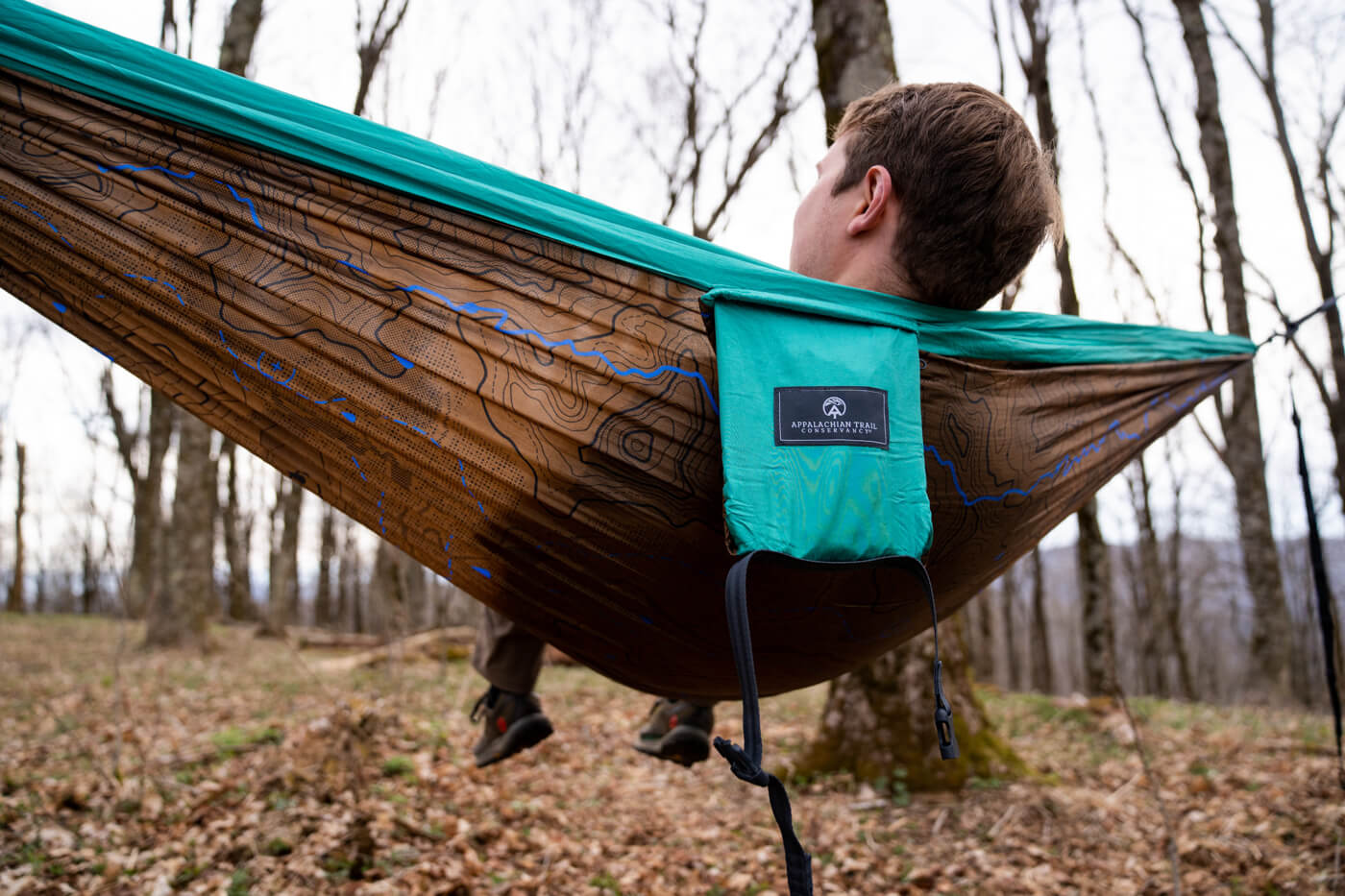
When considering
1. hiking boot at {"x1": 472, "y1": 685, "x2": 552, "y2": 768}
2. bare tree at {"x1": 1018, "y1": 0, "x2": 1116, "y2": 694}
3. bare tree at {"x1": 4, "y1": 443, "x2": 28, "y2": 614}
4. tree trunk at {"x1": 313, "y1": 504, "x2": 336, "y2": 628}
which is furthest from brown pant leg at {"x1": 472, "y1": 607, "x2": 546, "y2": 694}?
bare tree at {"x1": 4, "y1": 443, "x2": 28, "y2": 614}

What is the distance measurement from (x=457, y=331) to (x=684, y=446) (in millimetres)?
386

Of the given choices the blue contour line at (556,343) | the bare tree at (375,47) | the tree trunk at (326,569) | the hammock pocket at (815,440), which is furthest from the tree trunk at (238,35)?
the tree trunk at (326,569)

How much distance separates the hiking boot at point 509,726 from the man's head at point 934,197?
1331mm

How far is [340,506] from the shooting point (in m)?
1.34

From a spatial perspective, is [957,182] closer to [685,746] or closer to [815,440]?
[815,440]

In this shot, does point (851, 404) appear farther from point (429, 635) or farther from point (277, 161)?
point (429, 635)

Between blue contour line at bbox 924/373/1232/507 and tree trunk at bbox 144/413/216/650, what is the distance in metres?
8.10

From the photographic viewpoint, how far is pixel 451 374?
3.78 ft

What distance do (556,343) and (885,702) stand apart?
286 centimetres

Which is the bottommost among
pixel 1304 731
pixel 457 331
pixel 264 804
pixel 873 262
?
pixel 1304 731

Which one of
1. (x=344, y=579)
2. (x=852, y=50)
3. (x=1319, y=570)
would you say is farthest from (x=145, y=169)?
(x=344, y=579)

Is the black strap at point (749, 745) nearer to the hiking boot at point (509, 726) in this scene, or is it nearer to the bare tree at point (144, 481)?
the hiking boot at point (509, 726)

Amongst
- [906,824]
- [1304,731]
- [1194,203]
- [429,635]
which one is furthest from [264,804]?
[1194,203]

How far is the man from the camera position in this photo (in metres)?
1.23
